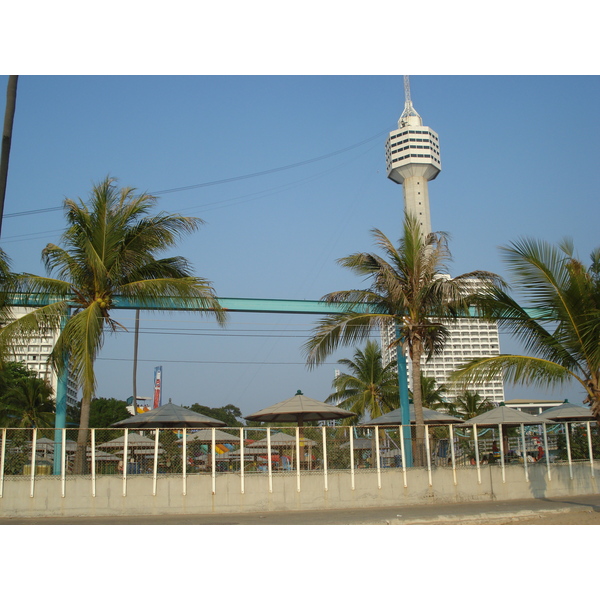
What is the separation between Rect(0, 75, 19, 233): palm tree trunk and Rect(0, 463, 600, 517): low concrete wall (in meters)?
7.85

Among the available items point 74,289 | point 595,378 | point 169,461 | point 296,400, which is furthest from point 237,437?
point 595,378

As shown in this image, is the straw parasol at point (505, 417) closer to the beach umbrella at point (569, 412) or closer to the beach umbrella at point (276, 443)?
the beach umbrella at point (569, 412)

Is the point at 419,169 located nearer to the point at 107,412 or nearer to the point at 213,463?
the point at 107,412

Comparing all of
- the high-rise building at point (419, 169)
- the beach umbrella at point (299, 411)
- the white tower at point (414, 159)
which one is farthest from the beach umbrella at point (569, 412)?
the white tower at point (414, 159)

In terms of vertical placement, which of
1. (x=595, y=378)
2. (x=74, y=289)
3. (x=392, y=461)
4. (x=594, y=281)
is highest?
(x=74, y=289)

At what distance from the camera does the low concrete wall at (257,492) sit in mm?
14586

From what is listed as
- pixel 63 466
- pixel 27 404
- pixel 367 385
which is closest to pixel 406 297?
pixel 63 466

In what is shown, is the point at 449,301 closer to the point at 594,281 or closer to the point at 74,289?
the point at 594,281

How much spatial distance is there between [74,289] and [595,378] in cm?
1252

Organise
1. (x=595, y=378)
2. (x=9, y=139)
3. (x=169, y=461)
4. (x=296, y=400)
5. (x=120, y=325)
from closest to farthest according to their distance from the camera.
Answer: (x=9, y=139), (x=595, y=378), (x=169, y=461), (x=120, y=325), (x=296, y=400)

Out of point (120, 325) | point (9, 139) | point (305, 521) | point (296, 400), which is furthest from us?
point (296, 400)

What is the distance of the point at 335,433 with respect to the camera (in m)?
17.4

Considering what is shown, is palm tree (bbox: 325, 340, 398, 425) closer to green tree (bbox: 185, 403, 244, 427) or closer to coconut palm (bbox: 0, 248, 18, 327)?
coconut palm (bbox: 0, 248, 18, 327)

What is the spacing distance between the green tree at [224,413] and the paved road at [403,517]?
61.6 meters
